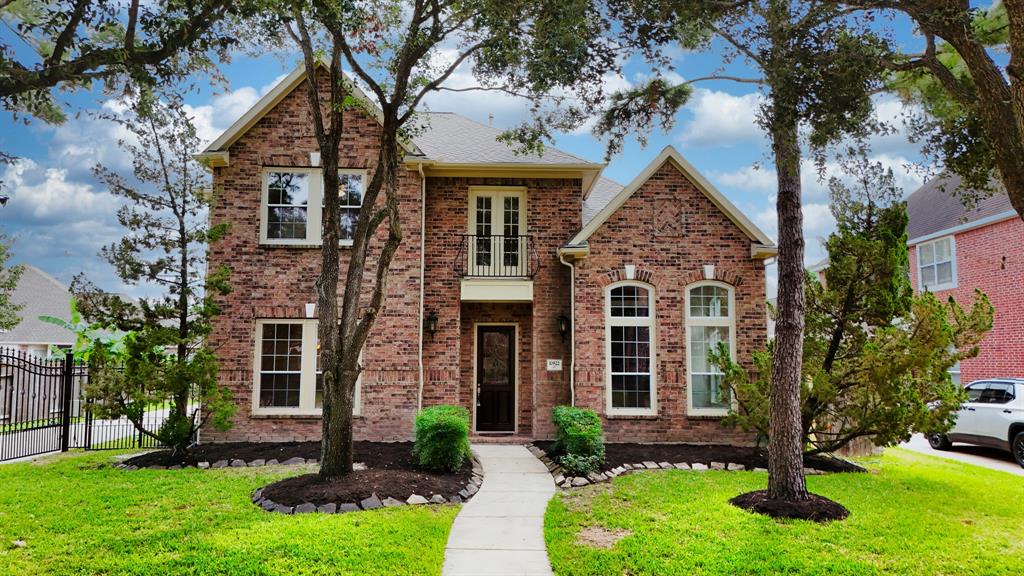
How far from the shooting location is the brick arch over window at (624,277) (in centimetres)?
1266

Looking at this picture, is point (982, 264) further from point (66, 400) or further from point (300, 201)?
point (66, 400)

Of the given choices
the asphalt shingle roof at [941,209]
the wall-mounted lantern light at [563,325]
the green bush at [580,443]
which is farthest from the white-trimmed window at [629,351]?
the asphalt shingle roof at [941,209]

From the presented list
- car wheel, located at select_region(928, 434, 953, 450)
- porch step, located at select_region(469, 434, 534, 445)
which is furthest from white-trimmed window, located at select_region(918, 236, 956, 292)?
porch step, located at select_region(469, 434, 534, 445)

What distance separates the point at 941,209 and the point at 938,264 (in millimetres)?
2193

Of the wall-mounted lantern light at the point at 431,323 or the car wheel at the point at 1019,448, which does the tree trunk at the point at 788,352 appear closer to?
the wall-mounted lantern light at the point at 431,323

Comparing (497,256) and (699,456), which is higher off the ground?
(497,256)

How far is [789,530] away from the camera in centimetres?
679

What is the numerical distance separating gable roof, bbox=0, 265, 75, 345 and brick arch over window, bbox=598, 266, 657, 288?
24430mm

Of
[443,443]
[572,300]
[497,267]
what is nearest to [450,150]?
[497,267]

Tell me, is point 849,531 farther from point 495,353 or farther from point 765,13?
point 495,353

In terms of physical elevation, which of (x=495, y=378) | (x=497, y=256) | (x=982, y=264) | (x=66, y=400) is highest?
(x=982, y=264)

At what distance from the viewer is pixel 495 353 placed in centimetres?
1387

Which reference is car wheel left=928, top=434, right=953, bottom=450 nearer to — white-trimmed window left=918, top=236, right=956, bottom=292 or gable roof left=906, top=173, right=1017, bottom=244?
gable roof left=906, top=173, right=1017, bottom=244

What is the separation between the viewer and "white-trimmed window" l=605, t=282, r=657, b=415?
41.2 ft
